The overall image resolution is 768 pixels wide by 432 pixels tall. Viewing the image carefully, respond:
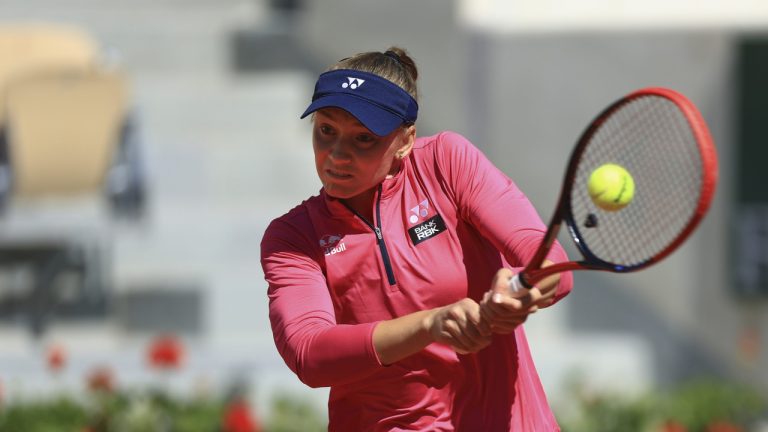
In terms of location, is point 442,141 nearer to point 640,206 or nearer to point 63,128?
point 640,206

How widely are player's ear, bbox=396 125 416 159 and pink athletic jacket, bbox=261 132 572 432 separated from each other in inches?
→ 1.6

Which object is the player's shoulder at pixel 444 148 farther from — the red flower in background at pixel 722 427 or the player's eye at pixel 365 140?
the red flower in background at pixel 722 427

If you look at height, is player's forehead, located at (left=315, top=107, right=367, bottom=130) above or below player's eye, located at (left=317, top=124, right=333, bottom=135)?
above

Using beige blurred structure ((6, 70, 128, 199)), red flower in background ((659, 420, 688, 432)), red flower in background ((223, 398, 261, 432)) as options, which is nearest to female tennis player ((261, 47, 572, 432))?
red flower in background ((223, 398, 261, 432))

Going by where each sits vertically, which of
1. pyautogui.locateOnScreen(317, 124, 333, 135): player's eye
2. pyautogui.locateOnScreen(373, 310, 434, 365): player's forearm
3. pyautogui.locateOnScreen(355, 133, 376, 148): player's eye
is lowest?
pyautogui.locateOnScreen(373, 310, 434, 365): player's forearm

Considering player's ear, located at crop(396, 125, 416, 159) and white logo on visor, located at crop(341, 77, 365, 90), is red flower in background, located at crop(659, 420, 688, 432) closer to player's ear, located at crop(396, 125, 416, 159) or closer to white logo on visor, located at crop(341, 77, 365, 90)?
player's ear, located at crop(396, 125, 416, 159)

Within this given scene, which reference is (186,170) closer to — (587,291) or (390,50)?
(587,291)

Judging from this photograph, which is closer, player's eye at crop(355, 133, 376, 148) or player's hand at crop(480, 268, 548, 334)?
player's hand at crop(480, 268, 548, 334)

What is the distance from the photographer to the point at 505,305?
265 cm

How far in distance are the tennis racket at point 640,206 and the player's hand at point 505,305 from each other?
2 centimetres

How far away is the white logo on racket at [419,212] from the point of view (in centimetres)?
301

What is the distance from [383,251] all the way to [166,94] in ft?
19.3

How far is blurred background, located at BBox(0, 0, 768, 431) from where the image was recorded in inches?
265

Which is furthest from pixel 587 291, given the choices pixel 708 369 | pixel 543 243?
pixel 543 243
